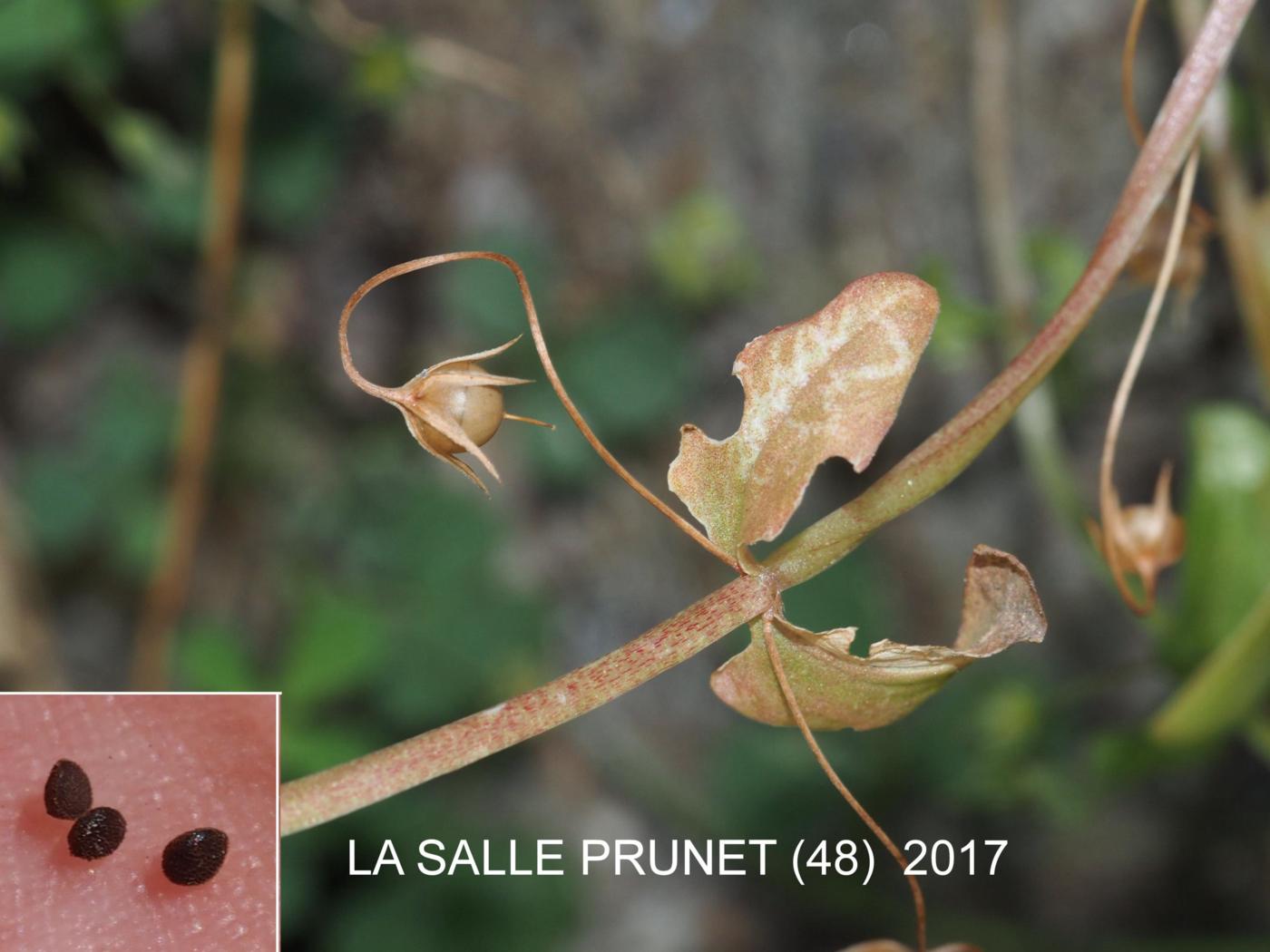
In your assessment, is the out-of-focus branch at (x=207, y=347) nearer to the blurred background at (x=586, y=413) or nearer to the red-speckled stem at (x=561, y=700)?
the blurred background at (x=586, y=413)

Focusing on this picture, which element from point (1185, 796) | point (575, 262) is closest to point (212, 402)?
point (575, 262)

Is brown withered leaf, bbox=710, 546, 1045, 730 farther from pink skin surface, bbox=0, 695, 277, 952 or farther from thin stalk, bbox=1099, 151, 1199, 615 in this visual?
pink skin surface, bbox=0, 695, 277, 952

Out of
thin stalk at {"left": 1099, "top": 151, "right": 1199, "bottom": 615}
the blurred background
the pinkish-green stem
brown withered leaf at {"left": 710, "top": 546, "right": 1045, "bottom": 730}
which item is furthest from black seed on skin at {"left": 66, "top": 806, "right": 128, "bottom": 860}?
the blurred background

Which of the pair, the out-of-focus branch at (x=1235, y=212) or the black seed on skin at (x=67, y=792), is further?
the out-of-focus branch at (x=1235, y=212)

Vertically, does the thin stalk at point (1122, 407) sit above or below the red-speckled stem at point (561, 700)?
above

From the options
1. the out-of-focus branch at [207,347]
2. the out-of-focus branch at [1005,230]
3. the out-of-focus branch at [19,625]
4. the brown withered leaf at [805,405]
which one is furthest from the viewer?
the out-of-focus branch at [19,625]

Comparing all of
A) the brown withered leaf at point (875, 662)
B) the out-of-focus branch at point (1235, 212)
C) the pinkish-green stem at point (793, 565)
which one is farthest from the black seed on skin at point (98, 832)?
the out-of-focus branch at point (1235, 212)
